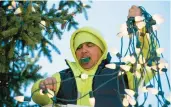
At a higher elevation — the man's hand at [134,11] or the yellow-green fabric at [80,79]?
the man's hand at [134,11]

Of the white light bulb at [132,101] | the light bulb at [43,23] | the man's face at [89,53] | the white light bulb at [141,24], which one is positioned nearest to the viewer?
the white light bulb at [132,101]

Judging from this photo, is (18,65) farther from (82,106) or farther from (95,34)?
(82,106)

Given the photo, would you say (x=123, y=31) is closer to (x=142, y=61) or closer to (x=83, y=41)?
(x=142, y=61)

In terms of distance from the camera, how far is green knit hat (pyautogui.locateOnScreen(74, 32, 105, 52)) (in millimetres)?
2176

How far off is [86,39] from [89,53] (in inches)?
4.2

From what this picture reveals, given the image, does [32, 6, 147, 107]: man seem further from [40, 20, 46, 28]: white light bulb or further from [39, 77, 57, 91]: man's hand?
[40, 20, 46, 28]: white light bulb

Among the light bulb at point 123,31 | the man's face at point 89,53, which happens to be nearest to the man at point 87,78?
the man's face at point 89,53

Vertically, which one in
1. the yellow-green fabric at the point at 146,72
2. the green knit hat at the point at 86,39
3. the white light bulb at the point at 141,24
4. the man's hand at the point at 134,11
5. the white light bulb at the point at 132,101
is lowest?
the white light bulb at the point at 132,101

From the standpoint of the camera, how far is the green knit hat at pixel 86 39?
218cm

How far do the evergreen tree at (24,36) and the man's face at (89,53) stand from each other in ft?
1.59

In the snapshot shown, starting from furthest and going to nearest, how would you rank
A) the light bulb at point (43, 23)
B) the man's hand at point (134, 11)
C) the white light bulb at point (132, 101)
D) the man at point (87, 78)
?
the light bulb at point (43, 23)
the man at point (87, 78)
the man's hand at point (134, 11)
the white light bulb at point (132, 101)

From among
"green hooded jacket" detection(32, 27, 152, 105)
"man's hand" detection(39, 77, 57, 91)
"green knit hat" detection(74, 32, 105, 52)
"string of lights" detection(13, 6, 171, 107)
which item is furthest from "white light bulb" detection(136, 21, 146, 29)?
"green knit hat" detection(74, 32, 105, 52)

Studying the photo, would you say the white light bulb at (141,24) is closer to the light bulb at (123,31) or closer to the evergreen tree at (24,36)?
the light bulb at (123,31)

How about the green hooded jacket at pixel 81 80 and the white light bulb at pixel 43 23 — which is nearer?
the green hooded jacket at pixel 81 80
